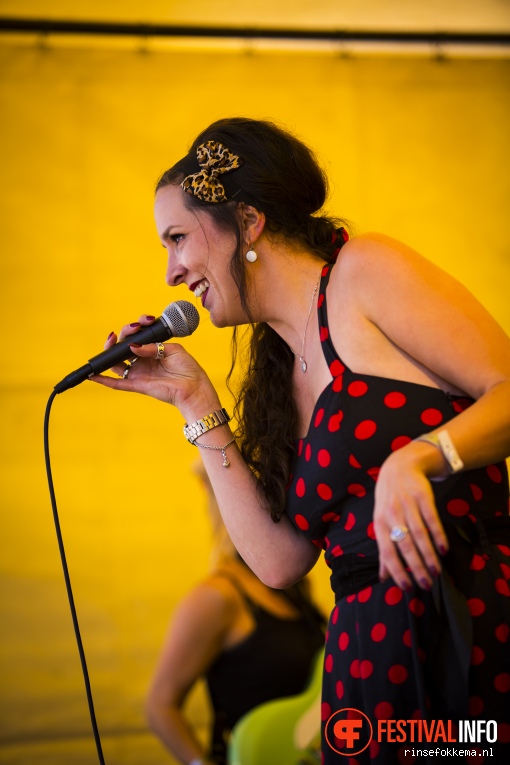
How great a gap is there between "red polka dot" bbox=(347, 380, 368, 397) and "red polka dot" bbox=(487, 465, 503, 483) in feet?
0.68

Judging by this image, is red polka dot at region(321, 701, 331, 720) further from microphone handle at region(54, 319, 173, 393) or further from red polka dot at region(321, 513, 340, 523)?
microphone handle at region(54, 319, 173, 393)

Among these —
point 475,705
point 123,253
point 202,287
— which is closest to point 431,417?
point 475,705

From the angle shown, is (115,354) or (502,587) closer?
(502,587)

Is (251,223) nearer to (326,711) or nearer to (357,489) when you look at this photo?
(357,489)

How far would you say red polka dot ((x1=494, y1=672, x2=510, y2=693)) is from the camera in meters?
1.19

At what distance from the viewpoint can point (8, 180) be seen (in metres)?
3.91

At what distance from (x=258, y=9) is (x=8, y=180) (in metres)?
1.31

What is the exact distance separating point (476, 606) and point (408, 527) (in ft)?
0.93

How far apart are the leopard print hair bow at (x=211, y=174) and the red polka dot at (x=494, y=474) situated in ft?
2.06

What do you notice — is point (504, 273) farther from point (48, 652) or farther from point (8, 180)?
point (48, 652)

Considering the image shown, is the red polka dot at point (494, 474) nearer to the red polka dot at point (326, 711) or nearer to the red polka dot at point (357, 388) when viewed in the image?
the red polka dot at point (357, 388)

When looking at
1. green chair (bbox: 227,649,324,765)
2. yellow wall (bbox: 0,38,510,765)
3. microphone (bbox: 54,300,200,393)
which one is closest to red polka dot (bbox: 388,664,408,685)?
microphone (bbox: 54,300,200,393)

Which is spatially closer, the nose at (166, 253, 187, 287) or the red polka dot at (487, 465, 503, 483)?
the red polka dot at (487, 465, 503, 483)

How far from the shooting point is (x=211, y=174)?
5.08 feet
